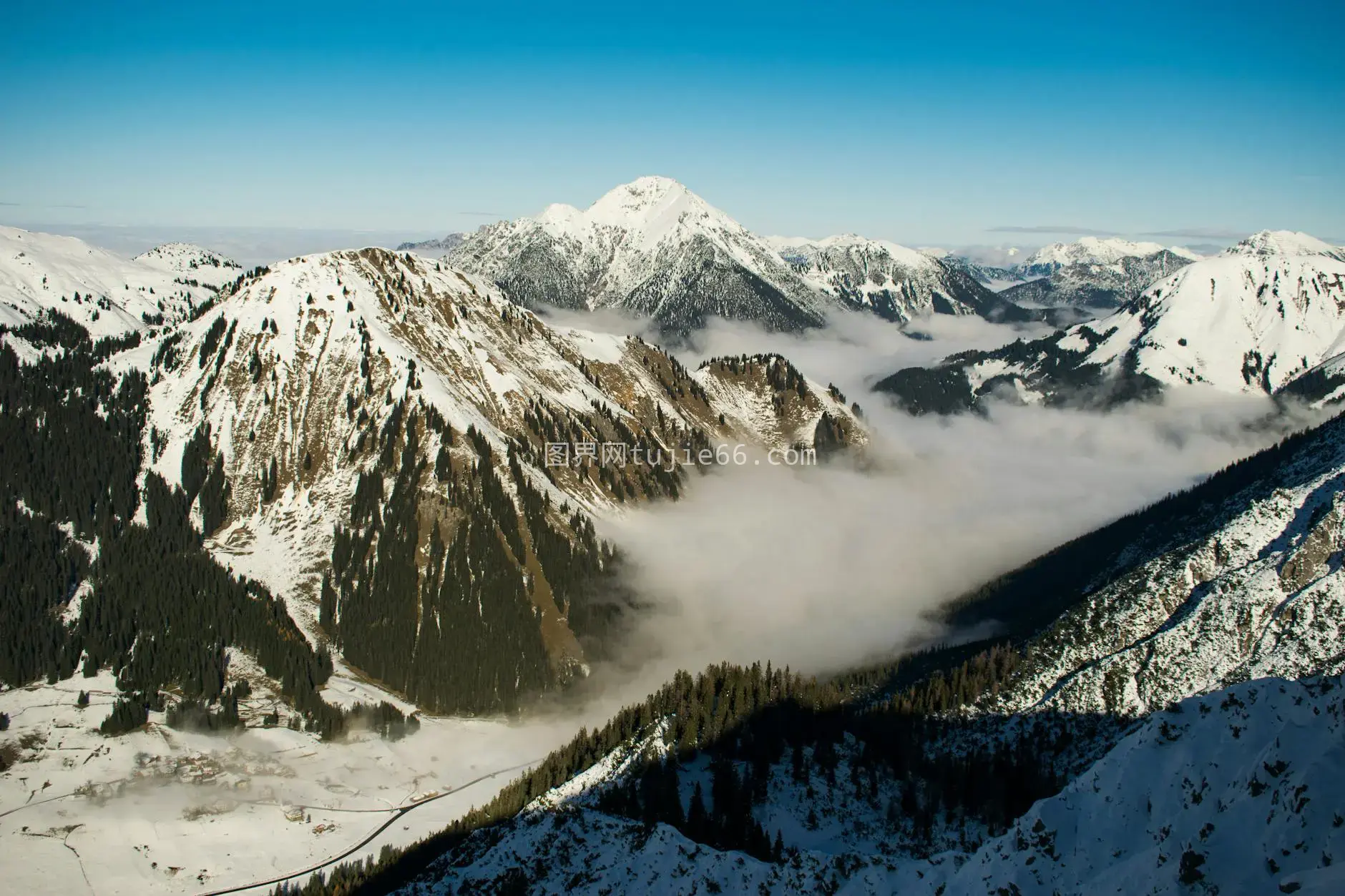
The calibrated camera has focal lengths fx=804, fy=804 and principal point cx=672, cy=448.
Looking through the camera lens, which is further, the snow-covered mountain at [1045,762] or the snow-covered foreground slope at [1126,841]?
the snow-covered mountain at [1045,762]

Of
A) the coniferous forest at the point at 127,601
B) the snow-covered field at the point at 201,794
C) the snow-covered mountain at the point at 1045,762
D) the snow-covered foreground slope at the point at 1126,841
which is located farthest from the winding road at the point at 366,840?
the snow-covered foreground slope at the point at 1126,841

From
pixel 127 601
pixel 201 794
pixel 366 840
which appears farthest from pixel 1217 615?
pixel 127 601

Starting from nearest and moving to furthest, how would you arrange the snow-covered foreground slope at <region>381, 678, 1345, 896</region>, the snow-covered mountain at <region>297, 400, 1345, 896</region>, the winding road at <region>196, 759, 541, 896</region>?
the snow-covered foreground slope at <region>381, 678, 1345, 896</region> → the snow-covered mountain at <region>297, 400, 1345, 896</region> → the winding road at <region>196, 759, 541, 896</region>

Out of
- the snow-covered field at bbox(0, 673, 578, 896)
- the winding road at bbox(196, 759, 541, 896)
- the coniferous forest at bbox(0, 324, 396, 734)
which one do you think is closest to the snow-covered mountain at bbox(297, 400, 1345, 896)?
the winding road at bbox(196, 759, 541, 896)

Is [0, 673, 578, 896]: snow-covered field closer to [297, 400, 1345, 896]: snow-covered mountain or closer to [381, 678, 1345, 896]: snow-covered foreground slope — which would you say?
[297, 400, 1345, 896]: snow-covered mountain

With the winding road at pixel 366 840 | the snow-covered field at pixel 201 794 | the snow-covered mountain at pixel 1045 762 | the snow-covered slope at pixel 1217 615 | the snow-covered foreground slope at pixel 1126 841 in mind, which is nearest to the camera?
the snow-covered foreground slope at pixel 1126 841

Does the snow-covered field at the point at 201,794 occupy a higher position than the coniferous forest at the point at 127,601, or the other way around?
the coniferous forest at the point at 127,601

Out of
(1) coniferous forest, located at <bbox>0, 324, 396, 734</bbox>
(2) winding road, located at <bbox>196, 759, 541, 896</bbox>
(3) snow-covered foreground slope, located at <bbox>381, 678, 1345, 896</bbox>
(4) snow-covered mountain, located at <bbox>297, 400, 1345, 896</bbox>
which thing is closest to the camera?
(3) snow-covered foreground slope, located at <bbox>381, 678, 1345, 896</bbox>

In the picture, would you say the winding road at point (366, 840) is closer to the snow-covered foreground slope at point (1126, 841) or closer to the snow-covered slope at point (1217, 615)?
the snow-covered foreground slope at point (1126, 841)

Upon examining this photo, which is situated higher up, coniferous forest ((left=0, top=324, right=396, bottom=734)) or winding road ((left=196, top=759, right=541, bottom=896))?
coniferous forest ((left=0, top=324, right=396, bottom=734))

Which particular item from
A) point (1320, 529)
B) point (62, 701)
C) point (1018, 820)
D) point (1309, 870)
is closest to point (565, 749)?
point (1018, 820)

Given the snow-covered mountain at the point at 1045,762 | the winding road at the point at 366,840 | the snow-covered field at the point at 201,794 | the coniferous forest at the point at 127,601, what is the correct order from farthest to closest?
the coniferous forest at the point at 127,601 → the snow-covered field at the point at 201,794 → the winding road at the point at 366,840 → the snow-covered mountain at the point at 1045,762

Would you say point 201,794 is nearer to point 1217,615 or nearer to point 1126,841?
point 1126,841
